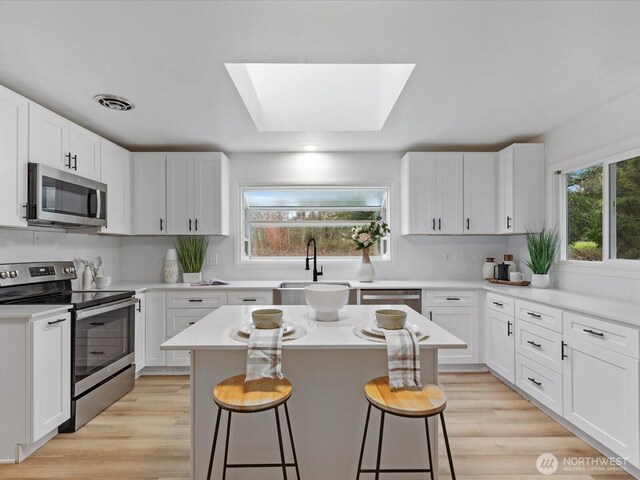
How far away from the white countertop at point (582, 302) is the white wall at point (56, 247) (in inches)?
153

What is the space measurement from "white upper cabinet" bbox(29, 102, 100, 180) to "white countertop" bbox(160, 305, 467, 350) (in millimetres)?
1763

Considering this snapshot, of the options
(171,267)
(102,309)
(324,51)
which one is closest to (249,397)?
(324,51)

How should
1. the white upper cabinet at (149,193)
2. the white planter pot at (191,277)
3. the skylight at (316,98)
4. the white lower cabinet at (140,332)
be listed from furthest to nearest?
the white planter pot at (191,277), the white upper cabinet at (149,193), the white lower cabinet at (140,332), the skylight at (316,98)

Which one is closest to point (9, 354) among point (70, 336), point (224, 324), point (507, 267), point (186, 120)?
point (70, 336)

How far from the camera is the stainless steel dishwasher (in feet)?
11.8

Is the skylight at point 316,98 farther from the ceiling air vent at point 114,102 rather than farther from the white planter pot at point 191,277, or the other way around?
the white planter pot at point 191,277

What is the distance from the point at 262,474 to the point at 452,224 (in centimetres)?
301

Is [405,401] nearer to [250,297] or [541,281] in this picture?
[250,297]

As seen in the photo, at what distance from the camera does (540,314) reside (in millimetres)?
2732

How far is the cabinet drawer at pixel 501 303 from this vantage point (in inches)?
124

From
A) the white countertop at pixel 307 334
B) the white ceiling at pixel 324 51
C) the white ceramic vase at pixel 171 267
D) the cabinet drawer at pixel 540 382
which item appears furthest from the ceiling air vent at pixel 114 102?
the cabinet drawer at pixel 540 382

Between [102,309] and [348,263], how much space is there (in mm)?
2437

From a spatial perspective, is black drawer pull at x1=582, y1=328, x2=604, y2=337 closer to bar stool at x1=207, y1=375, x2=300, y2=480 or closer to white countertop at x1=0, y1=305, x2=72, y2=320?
bar stool at x1=207, y1=375, x2=300, y2=480

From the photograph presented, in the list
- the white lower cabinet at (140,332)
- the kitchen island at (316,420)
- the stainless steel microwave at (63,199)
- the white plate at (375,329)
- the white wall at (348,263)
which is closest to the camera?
the white plate at (375,329)
